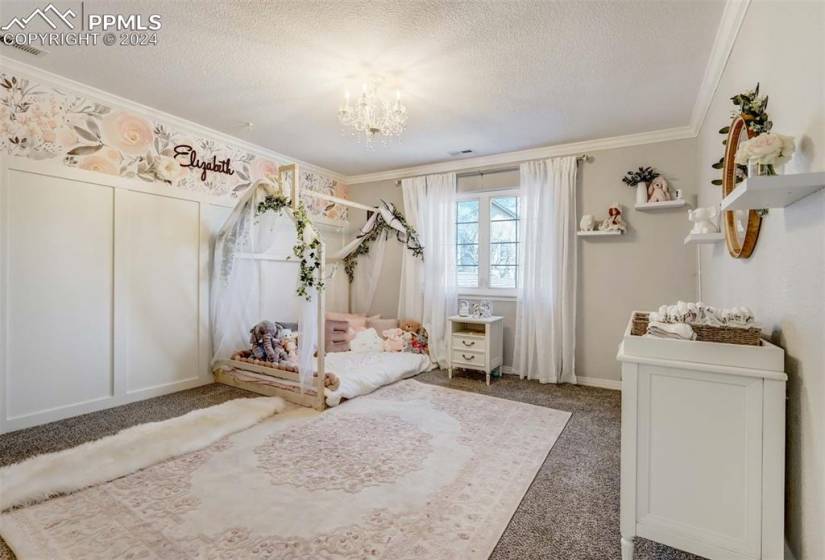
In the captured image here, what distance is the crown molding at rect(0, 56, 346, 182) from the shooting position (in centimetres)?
268

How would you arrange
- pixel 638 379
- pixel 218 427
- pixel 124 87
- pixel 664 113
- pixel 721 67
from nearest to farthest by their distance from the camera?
pixel 638 379 → pixel 721 67 → pixel 218 427 → pixel 124 87 → pixel 664 113

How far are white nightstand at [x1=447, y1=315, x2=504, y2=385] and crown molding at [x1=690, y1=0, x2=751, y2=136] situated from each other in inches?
101

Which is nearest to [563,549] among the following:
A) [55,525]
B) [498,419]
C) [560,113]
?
[498,419]

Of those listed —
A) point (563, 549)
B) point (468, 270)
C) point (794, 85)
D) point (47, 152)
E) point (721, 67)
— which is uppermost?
point (721, 67)

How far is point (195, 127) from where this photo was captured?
369 cm

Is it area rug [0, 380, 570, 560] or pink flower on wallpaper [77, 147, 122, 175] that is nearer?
area rug [0, 380, 570, 560]

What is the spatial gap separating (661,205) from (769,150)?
8.87 feet

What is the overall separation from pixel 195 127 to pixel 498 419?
3.85m

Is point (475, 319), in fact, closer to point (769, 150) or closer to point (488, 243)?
point (488, 243)

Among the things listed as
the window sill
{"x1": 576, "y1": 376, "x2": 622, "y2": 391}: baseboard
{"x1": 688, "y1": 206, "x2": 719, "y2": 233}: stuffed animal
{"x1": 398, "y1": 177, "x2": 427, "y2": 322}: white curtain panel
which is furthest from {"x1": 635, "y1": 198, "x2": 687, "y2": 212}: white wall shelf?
{"x1": 398, "y1": 177, "x2": 427, "y2": 322}: white curtain panel

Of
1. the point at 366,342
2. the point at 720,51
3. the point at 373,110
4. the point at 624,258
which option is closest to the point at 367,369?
the point at 366,342

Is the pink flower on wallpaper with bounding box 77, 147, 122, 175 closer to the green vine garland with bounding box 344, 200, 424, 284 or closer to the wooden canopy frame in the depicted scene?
the wooden canopy frame

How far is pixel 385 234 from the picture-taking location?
5.14 metres

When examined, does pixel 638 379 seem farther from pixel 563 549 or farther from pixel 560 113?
pixel 560 113
